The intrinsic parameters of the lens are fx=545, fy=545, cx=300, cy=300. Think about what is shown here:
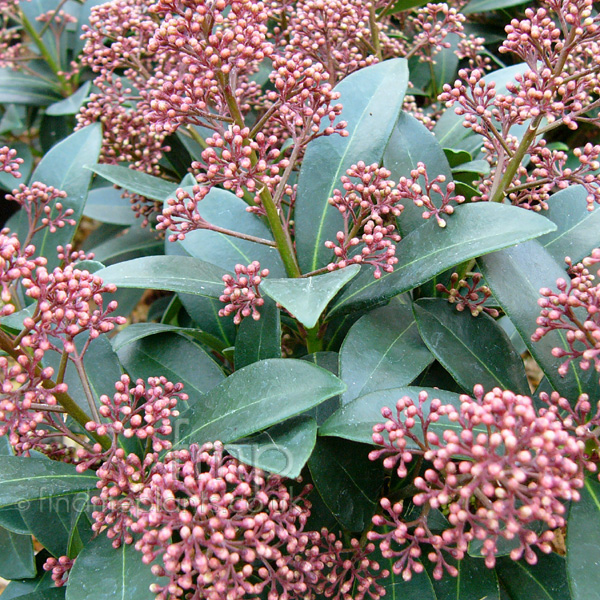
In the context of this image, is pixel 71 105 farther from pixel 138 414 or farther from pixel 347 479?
pixel 347 479

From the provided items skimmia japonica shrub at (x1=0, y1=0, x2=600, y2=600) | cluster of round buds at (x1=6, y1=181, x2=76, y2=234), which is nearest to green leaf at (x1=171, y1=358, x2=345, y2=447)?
skimmia japonica shrub at (x1=0, y1=0, x2=600, y2=600)

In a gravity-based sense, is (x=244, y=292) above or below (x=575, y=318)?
below

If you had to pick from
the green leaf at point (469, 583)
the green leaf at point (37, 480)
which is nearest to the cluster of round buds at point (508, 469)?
the green leaf at point (469, 583)

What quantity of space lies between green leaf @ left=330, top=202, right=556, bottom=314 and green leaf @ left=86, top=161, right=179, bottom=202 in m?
1.05

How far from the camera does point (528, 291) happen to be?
64.1 inches

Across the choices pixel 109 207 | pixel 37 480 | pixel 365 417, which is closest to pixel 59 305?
pixel 37 480

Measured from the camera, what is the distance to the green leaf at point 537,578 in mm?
1706

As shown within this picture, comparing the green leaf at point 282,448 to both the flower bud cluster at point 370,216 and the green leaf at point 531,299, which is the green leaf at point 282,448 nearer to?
the flower bud cluster at point 370,216

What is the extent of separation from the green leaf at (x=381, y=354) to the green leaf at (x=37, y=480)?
85 cm

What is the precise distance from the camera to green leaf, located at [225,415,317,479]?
1319 millimetres

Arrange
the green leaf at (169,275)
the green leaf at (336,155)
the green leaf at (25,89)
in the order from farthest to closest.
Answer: the green leaf at (25,89) < the green leaf at (336,155) < the green leaf at (169,275)

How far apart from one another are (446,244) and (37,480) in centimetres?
139

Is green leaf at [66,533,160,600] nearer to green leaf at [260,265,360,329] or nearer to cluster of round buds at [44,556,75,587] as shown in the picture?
cluster of round buds at [44,556,75,587]

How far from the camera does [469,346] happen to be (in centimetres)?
172
